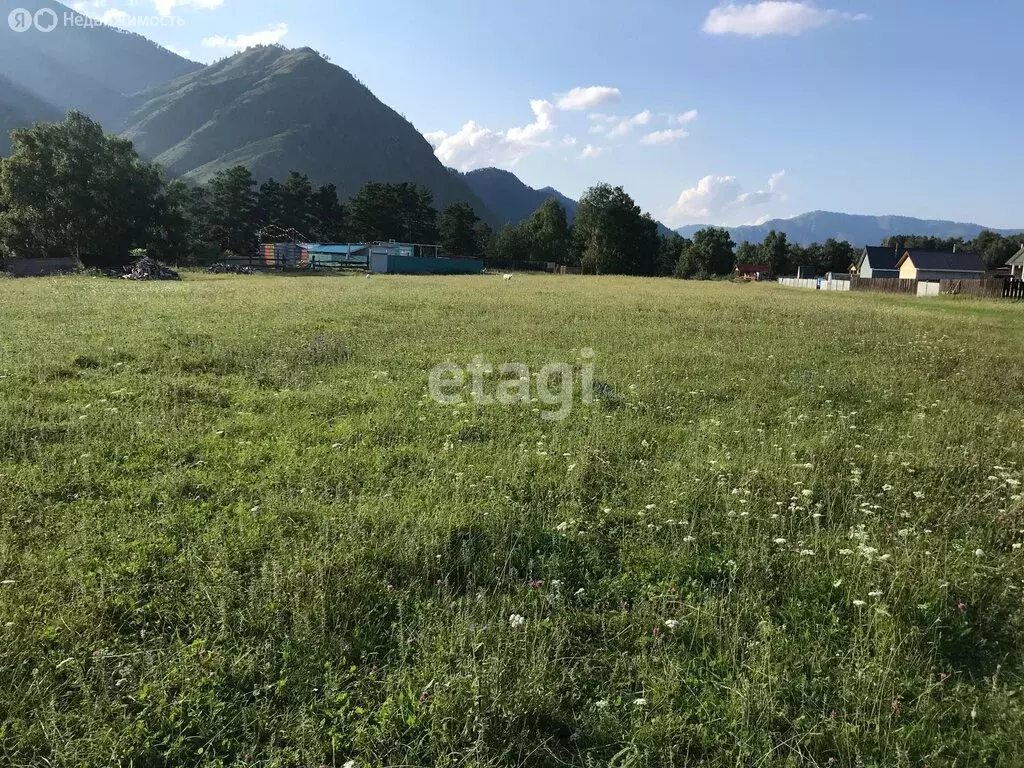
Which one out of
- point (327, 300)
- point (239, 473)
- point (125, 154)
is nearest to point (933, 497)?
point (239, 473)

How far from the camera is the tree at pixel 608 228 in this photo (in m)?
94.9

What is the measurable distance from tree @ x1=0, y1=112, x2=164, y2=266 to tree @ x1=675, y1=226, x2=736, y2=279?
95140 mm

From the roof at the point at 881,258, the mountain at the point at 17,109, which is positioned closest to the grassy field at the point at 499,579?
the roof at the point at 881,258

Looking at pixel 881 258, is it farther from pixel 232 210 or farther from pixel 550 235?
pixel 232 210

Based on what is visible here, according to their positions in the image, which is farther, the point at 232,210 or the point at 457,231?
the point at 457,231

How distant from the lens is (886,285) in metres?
52.8

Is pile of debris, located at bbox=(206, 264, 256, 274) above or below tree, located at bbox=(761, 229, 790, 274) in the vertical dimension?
below

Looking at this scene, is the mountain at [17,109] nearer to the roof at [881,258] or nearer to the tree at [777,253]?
the tree at [777,253]

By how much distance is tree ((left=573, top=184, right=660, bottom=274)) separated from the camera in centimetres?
9494

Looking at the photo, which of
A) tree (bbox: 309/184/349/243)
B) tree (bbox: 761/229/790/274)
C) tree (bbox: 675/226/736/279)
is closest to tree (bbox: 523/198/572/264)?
tree (bbox: 675/226/736/279)

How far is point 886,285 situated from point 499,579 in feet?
198

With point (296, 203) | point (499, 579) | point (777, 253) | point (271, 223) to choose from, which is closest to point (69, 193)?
point (271, 223)

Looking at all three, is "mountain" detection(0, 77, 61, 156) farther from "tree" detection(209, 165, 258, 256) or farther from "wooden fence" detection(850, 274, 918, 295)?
"wooden fence" detection(850, 274, 918, 295)

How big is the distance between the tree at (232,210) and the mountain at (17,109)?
4987 inches
